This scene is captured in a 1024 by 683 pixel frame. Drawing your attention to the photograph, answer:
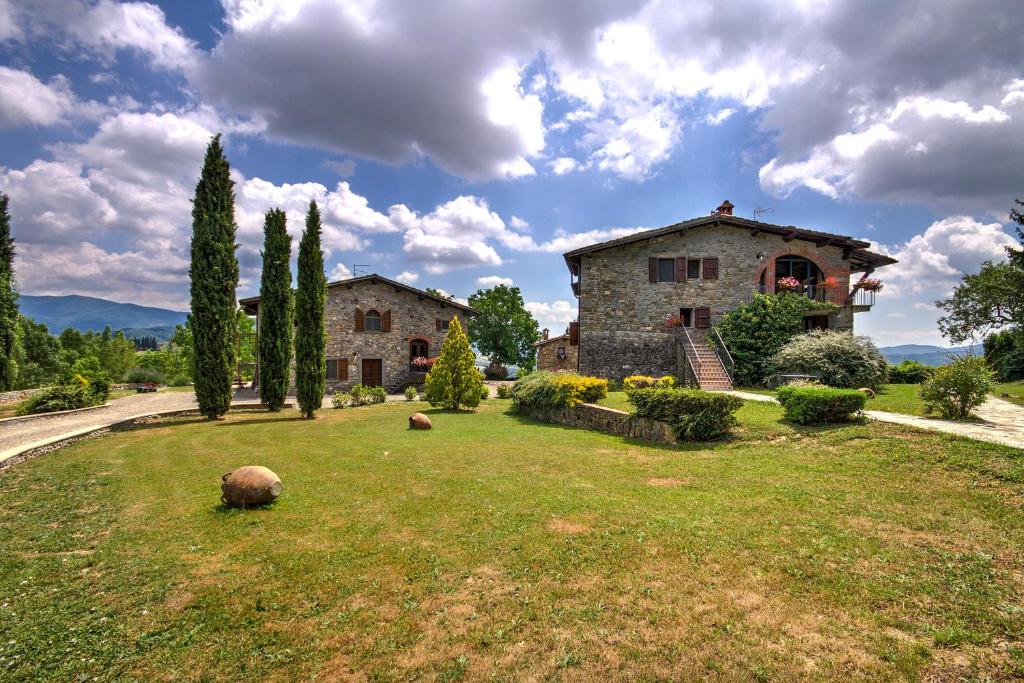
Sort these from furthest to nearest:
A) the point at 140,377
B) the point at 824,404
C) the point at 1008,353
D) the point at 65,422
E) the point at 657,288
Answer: the point at 140,377
the point at 1008,353
the point at 657,288
the point at 65,422
the point at 824,404

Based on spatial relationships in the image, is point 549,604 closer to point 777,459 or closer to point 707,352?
point 777,459

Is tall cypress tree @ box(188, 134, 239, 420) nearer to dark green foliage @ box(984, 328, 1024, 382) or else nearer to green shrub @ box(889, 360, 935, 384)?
green shrub @ box(889, 360, 935, 384)

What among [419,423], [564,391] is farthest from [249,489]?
[564,391]

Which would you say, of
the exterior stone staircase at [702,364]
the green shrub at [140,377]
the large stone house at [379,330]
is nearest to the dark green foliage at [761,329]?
the exterior stone staircase at [702,364]

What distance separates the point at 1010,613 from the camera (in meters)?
3.36

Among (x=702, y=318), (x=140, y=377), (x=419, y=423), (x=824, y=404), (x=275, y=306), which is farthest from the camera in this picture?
(x=140, y=377)

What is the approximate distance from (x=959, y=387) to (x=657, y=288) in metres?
14.3

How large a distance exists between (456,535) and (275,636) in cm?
208

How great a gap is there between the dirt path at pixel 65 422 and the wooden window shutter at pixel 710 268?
25.3m

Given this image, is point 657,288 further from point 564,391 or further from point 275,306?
point 275,306

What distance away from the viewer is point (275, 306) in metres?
17.8

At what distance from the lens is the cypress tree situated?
55.2 feet

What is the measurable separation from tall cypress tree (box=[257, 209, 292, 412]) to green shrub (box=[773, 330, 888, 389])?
19619 mm

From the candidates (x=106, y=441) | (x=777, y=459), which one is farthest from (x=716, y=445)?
(x=106, y=441)
